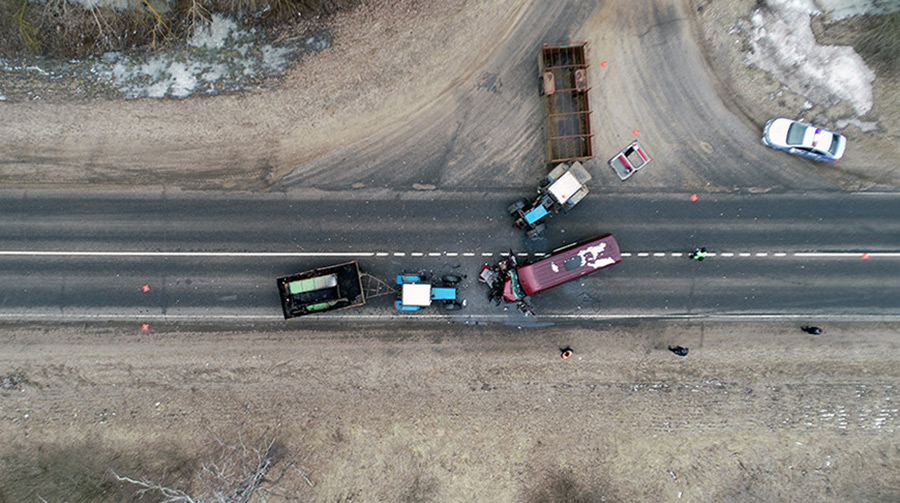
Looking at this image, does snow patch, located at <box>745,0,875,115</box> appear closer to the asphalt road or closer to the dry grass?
the asphalt road

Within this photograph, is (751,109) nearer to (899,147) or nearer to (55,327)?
(899,147)

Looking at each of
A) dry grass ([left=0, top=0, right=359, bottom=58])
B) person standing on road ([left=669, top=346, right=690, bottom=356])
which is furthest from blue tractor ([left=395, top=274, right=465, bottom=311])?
dry grass ([left=0, top=0, right=359, bottom=58])

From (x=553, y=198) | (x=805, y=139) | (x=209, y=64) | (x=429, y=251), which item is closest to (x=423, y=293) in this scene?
(x=429, y=251)

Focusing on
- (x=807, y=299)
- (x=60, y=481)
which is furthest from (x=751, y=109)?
(x=60, y=481)

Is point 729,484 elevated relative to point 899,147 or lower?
lower

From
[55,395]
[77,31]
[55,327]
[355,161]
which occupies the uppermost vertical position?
[77,31]

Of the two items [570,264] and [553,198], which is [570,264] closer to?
[570,264]

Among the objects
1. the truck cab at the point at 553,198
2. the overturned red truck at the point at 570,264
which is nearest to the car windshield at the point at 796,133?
the truck cab at the point at 553,198
